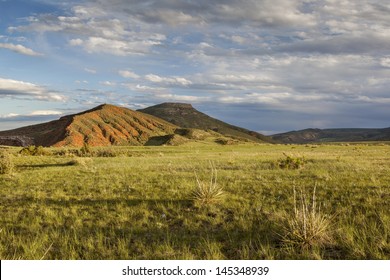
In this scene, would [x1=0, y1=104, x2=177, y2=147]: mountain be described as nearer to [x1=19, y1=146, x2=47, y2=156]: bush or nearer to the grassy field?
[x1=19, y1=146, x2=47, y2=156]: bush

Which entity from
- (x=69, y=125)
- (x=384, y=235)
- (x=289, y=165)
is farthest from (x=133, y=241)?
(x=69, y=125)

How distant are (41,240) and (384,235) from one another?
7702 millimetres

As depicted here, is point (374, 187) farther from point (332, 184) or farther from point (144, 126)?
point (144, 126)

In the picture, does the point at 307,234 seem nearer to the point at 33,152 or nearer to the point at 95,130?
the point at 33,152

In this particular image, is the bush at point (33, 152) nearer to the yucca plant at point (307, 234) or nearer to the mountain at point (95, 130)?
the mountain at point (95, 130)

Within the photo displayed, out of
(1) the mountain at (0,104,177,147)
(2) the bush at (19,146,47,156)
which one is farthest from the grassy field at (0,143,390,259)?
(1) the mountain at (0,104,177,147)

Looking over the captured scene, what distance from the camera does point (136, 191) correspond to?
1473 cm

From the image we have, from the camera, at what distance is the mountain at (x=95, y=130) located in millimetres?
92950

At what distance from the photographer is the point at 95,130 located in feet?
327

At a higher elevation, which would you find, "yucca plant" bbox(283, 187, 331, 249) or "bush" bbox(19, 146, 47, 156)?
"yucca plant" bbox(283, 187, 331, 249)

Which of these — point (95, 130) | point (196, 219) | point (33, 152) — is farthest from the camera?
point (95, 130)

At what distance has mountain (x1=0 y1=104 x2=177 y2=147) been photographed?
92.9 meters

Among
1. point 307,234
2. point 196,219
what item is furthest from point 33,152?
point 307,234

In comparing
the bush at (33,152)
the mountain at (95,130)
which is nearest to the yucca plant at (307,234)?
the bush at (33,152)
